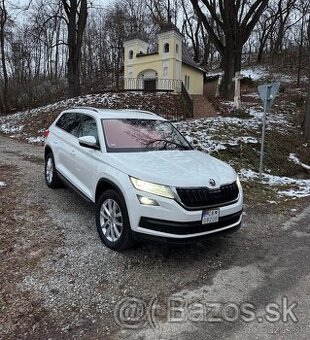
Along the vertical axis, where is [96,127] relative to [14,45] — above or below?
below

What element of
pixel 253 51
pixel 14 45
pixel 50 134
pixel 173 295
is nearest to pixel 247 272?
pixel 173 295

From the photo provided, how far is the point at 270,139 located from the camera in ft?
41.8

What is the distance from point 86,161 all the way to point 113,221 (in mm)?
1166

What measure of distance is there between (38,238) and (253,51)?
6463 cm

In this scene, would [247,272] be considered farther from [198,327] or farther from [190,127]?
[190,127]

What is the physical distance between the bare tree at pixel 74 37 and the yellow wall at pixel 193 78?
12.8m

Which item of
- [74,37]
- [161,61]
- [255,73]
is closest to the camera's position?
[74,37]

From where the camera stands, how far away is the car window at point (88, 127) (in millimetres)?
5399

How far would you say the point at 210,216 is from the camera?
13.4 ft

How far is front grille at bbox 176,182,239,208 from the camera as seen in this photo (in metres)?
3.95

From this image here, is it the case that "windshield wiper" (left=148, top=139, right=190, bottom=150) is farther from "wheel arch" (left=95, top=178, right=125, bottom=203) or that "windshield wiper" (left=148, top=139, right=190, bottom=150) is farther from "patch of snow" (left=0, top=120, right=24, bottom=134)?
"patch of snow" (left=0, top=120, right=24, bottom=134)

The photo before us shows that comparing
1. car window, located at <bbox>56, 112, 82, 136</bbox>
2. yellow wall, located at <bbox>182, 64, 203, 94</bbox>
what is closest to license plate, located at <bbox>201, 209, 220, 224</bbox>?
car window, located at <bbox>56, 112, 82, 136</bbox>

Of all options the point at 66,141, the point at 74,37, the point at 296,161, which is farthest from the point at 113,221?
the point at 74,37

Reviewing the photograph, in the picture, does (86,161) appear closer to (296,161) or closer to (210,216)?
(210,216)
